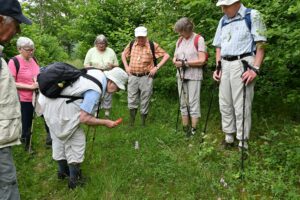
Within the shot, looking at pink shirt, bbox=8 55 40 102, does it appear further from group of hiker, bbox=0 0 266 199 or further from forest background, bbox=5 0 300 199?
forest background, bbox=5 0 300 199

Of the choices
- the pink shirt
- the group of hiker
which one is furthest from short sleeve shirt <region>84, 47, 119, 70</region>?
the pink shirt

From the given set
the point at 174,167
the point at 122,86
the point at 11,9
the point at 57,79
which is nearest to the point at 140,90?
the point at 174,167

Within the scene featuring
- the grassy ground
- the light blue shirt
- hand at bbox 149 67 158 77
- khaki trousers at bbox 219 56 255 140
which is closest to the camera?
the grassy ground

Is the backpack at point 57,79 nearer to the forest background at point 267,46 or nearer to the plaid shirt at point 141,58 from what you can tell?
the forest background at point 267,46

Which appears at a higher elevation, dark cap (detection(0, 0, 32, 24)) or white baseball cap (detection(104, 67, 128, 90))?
dark cap (detection(0, 0, 32, 24))

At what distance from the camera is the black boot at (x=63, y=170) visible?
479 cm

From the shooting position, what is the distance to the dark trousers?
5.97 metres

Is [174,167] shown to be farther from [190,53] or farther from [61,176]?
[190,53]

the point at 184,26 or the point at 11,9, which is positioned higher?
the point at 184,26

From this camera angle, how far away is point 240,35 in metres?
4.92

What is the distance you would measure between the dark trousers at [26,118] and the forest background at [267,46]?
2.69 m

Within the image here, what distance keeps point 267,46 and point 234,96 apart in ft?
2.85

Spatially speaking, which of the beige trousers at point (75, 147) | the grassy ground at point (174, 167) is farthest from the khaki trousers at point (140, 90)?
the beige trousers at point (75, 147)

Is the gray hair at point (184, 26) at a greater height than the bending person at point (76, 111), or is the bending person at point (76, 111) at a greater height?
the gray hair at point (184, 26)
